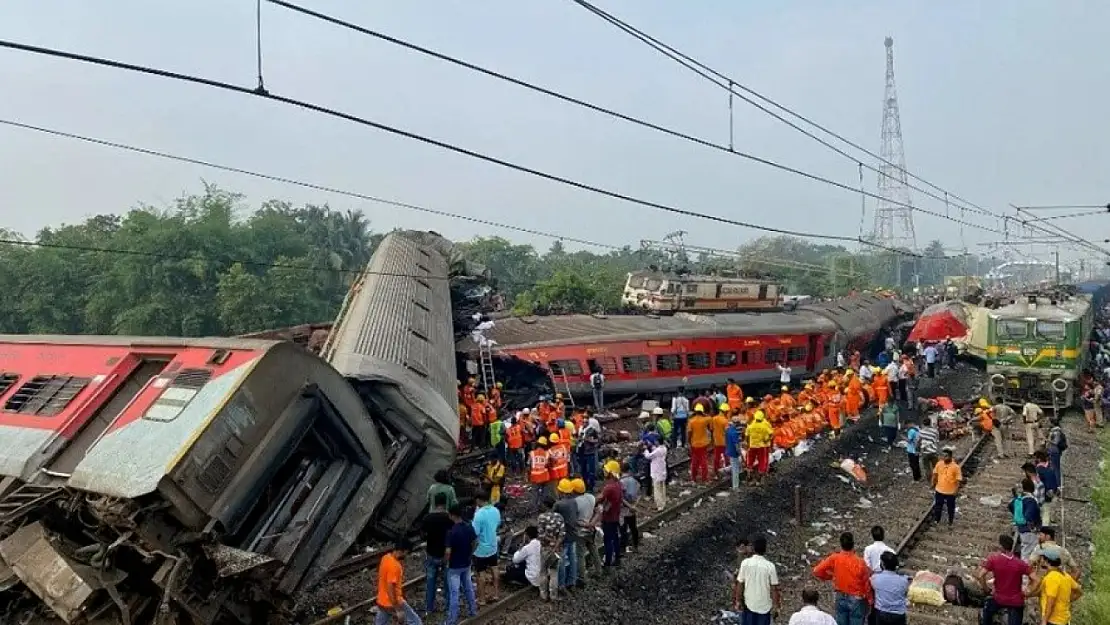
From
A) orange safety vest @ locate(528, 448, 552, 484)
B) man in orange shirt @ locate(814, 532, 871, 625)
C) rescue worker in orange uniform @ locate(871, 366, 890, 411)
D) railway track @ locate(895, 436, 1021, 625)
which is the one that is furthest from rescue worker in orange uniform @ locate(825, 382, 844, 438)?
man in orange shirt @ locate(814, 532, 871, 625)

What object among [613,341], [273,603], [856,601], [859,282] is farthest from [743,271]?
[859,282]

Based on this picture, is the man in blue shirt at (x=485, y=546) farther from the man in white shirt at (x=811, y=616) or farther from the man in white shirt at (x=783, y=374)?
the man in white shirt at (x=783, y=374)

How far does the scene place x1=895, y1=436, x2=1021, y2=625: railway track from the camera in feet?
29.4

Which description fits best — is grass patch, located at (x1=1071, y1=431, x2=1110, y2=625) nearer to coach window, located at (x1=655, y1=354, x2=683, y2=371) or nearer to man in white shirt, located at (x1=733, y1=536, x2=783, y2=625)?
man in white shirt, located at (x1=733, y1=536, x2=783, y2=625)

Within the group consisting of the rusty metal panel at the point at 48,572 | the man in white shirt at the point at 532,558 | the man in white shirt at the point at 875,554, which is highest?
the rusty metal panel at the point at 48,572

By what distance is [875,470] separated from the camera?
51.4ft

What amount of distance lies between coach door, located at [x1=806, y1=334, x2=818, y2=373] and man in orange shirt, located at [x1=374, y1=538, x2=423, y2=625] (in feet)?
65.9

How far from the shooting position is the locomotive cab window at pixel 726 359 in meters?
22.5

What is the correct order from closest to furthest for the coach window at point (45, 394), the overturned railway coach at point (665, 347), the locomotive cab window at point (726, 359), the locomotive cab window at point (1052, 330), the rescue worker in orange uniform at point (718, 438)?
the coach window at point (45, 394)
the rescue worker in orange uniform at point (718, 438)
the locomotive cab window at point (1052, 330)
the overturned railway coach at point (665, 347)
the locomotive cab window at point (726, 359)

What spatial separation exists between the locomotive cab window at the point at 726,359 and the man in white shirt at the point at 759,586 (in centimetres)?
1507

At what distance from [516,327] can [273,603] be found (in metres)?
15.3

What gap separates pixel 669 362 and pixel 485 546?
1311 centimetres

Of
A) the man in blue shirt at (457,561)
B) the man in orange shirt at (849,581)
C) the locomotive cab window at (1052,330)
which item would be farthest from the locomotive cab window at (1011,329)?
the man in blue shirt at (457,561)

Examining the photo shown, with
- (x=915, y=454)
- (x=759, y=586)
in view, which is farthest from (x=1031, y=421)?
(x=759, y=586)
